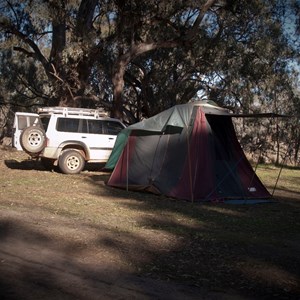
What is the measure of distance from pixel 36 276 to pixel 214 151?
23.7ft

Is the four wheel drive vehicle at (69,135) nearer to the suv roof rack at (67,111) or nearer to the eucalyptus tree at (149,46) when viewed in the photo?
the suv roof rack at (67,111)

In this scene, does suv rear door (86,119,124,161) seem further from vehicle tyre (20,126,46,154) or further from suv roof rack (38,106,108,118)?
vehicle tyre (20,126,46,154)

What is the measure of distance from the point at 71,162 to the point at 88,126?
1250 millimetres

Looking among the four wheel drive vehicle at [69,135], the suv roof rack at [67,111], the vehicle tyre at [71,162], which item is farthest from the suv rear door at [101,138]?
the vehicle tyre at [71,162]

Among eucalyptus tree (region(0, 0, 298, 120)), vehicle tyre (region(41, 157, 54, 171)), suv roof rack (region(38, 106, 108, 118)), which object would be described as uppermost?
eucalyptus tree (region(0, 0, 298, 120))

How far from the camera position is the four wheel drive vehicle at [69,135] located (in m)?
14.6

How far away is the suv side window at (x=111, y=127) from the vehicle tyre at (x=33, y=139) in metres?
2.28

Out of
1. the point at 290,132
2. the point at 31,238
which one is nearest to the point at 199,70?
the point at 290,132

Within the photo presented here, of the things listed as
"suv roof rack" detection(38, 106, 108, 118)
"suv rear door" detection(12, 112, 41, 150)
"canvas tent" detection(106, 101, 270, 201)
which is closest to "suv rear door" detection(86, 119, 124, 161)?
"suv roof rack" detection(38, 106, 108, 118)

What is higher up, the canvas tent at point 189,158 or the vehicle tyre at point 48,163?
the canvas tent at point 189,158

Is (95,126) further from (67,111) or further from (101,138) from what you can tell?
(67,111)

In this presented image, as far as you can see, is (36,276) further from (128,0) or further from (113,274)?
(128,0)

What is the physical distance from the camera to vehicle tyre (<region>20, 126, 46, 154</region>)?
537 inches

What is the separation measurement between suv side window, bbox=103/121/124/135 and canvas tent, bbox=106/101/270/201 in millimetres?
2825
